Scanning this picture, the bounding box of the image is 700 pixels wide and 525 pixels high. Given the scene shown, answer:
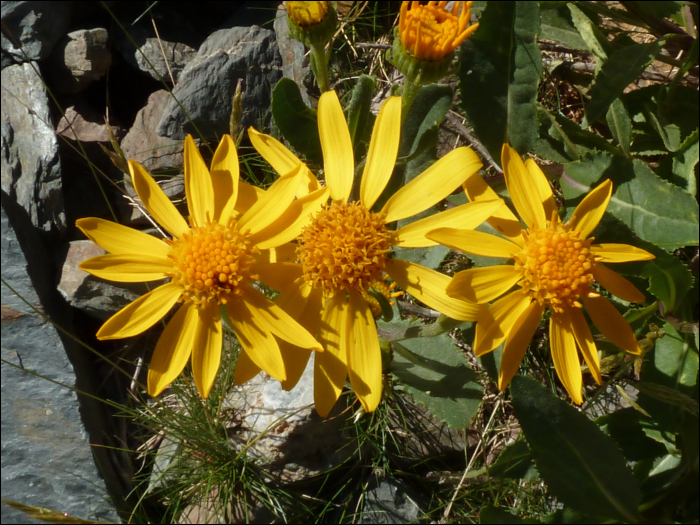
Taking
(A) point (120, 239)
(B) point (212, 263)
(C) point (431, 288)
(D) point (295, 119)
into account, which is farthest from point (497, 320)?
(A) point (120, 239)

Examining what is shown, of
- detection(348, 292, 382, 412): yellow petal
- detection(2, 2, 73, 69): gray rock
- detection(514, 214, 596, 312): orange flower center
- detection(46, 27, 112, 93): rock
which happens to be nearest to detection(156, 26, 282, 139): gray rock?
detection(46, 27, 112, 93): rock

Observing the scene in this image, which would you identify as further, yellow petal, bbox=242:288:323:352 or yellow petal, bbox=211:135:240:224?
yellow petal, bbox=211:135:240:224

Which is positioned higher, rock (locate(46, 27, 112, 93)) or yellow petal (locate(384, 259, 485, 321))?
rock (locate(46, 27, 112, 93))

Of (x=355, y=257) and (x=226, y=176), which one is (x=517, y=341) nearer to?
(x=355, y=257)

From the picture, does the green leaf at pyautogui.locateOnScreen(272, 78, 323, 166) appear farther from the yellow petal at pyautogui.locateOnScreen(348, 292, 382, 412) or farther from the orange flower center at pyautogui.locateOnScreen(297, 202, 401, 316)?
the yellow petal at pyautogui.locateOnScreen(348, 292, 382, 412)

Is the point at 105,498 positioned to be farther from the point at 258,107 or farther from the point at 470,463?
the point at 258,107

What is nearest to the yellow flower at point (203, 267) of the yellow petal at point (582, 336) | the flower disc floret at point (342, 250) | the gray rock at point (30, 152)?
the flower disc floret at point (342, 250)

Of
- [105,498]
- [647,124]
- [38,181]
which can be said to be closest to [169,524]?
[105,498]
